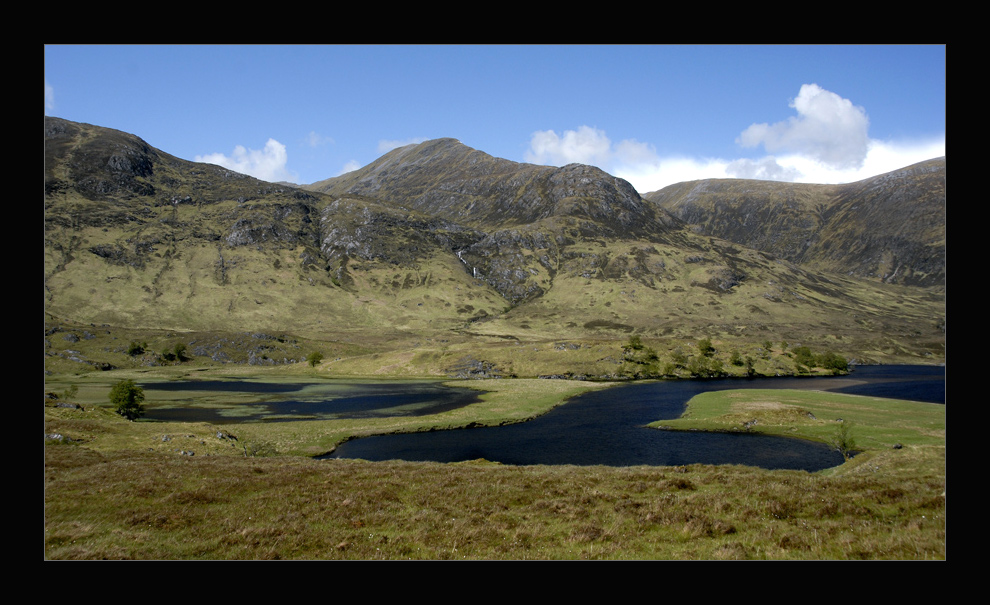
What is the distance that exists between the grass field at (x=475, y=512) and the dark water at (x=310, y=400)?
145 ft

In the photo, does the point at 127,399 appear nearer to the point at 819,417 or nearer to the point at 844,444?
the point at 844,444

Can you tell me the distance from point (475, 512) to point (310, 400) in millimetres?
85819

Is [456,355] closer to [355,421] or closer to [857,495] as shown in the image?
[355,421]

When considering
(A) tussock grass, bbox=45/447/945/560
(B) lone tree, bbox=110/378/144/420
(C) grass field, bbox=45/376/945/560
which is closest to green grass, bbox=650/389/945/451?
(C) grass field, bbox=45/376/945/560

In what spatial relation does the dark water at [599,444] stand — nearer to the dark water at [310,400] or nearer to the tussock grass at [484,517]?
the dark water at [310,400]

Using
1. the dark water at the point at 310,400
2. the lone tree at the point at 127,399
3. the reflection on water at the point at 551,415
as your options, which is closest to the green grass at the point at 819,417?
the reflection on water at the point at 551,415

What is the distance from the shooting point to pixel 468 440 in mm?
61531

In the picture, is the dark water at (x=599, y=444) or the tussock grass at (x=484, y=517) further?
the dark water at (x=599, y=444)

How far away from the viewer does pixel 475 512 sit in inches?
803

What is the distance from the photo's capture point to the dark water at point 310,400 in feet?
258

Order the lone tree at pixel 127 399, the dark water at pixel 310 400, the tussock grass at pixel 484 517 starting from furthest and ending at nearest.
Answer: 1. the dark water at pixel 310 400
2. the lone tree at pixel 127 399
3. the tussock grass at pixel 484 517
